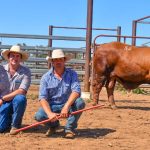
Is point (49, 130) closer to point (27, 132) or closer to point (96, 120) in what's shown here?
point (27, 132)

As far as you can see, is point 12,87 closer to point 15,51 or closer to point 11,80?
point 11,80

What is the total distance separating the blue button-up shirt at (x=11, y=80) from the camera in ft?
19.3

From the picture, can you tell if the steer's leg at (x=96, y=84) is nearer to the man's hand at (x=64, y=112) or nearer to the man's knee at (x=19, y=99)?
the man's knee at (x=19, y=99)

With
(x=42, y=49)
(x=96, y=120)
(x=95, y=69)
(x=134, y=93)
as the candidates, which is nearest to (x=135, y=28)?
(x=134, y=93)

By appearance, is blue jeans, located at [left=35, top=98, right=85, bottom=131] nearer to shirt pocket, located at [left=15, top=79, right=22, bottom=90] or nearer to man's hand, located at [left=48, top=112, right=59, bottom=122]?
man's hand, located at [left=48, top=112, right=59, bottom=122]

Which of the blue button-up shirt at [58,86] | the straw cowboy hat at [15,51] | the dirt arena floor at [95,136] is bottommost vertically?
the dirt arena floor at [95,136]

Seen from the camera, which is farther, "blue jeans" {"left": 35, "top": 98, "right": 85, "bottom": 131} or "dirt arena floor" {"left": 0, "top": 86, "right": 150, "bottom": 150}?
"blue jeans" {"left": 35, "top": 98, "right": 85, "bottom": 131}

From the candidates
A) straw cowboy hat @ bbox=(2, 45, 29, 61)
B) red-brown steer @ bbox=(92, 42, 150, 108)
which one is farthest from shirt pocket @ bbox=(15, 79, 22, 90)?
red-brown steer @ bbox=(92, 42, 150, 108)

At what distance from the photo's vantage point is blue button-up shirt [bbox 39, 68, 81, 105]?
18.6 feet

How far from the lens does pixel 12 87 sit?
5.94 metres

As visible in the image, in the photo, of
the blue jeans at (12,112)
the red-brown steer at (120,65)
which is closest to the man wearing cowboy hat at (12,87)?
the blue jeans at (12,112)

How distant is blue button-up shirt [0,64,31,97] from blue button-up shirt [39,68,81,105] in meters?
0.33

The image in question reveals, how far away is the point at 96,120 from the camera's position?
7.22m

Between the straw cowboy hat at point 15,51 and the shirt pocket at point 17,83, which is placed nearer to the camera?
the straw cowboy hat at point 15,51
